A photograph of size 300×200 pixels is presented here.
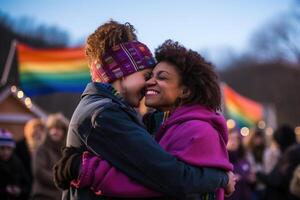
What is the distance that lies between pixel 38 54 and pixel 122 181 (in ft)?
28.0

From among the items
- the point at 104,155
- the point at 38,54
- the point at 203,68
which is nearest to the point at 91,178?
the point at 104,155

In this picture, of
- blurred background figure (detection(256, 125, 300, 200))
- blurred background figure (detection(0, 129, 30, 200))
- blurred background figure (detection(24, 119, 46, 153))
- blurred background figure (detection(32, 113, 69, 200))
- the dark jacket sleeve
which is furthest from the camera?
blurred background figure (detection(24, 119, 46, 153))

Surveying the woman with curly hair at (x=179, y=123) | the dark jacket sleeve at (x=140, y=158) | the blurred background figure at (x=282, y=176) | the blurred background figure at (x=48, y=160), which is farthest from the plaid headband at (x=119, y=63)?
the blurred background figure at (x=282, y=176)

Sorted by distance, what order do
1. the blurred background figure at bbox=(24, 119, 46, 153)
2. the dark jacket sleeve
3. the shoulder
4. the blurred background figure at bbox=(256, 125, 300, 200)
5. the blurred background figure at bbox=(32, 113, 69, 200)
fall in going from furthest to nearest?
the blurred background figure at bbox=(24, 119, 46, 153), the blurred background figure at bbox=(256, 125, 300, 200), the blurred background figure at bbox=(32, 113, 69, 200), the shoulder, the dark jacket sleeve

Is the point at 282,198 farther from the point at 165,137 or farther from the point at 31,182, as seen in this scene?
the point at 165,137

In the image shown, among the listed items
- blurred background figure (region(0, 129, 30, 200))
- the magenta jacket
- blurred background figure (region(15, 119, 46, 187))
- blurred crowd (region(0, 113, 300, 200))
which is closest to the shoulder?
the magenta jacket

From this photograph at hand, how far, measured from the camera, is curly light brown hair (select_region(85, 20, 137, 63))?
118 inches

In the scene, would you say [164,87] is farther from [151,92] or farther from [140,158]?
[140,158]

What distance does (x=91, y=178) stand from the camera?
2746 millimetres

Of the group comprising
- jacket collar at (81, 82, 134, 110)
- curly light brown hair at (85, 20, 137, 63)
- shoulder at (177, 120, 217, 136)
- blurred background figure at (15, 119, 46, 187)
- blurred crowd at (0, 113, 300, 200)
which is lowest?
blurred background figure at (15, 119, 46, 187)

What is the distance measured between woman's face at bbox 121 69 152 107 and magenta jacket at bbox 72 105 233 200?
0.23 metres

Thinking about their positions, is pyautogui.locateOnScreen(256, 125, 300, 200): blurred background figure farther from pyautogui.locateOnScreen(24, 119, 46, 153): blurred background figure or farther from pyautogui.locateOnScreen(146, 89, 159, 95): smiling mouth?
pyautogui.locateOnScreen(146, 89, 159, 95): smiling mouth

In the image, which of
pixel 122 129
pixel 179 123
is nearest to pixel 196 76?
pixel 179 123

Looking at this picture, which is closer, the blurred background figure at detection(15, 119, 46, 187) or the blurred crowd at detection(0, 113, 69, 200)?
the blurred crowd at detection(0, 113, 69, 200)
